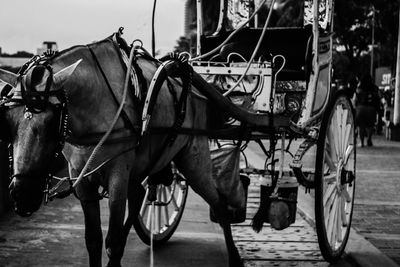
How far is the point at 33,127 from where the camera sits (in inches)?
143

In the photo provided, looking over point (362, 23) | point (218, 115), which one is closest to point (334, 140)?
point (218, 115)

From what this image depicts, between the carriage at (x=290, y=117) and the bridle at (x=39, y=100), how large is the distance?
1.83m

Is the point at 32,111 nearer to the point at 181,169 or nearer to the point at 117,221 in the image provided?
the point at 117,221

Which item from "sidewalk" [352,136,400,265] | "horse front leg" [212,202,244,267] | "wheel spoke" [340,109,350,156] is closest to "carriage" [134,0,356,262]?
"wheel spoke" [340,109,350,156]

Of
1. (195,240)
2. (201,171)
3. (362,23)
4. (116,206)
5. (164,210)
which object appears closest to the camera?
(116,206)

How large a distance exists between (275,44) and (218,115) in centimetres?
182

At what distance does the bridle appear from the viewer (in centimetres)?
359

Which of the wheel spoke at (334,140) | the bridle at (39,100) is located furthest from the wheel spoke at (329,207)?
the bridle at (39,100)

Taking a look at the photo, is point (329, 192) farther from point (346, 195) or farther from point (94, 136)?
point (94, 136)

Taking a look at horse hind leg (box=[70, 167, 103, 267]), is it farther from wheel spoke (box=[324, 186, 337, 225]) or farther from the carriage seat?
the carriage seat

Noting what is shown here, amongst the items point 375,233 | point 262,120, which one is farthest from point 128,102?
point 375,233

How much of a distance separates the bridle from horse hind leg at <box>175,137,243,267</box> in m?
1.57

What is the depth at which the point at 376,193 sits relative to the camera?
33.3 ft

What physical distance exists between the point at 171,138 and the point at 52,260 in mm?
1901
